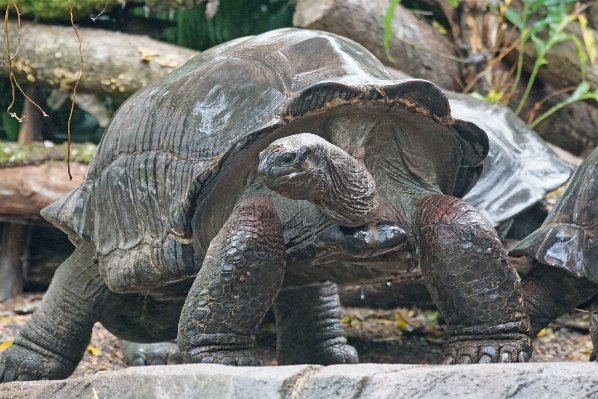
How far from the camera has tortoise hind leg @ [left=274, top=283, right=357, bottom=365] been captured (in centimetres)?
492

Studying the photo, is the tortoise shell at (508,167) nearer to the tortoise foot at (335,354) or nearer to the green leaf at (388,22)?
the green leaf at (388,22)

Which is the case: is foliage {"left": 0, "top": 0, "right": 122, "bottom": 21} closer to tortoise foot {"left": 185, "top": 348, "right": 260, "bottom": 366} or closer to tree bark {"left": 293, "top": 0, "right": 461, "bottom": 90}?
tree bark {"left": 293, "top": 0, "right": 461, "bottom": 90}

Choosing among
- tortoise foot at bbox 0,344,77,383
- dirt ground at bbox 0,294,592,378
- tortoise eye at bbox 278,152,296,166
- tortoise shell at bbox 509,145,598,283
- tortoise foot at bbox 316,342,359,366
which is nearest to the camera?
tortoise eye at bbox 278,152,296,166

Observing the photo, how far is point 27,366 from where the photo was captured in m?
4.64

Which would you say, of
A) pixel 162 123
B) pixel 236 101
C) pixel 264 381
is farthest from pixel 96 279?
pixel 264 381

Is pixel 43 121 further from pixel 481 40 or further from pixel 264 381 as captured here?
pixel 264 381

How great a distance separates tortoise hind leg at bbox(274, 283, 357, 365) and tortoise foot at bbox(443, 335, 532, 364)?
57.4 inches

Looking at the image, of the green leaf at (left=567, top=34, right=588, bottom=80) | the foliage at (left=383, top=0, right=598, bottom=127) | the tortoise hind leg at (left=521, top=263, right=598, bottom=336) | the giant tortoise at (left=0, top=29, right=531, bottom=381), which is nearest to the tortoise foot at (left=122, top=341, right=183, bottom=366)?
the giant tortoise at (left=0, top=29, right=531, bottom=381)

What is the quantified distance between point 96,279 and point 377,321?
263cm

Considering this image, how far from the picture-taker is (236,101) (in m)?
3.90

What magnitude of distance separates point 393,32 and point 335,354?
12.1 feet

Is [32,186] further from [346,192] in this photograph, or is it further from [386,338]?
[346,192]

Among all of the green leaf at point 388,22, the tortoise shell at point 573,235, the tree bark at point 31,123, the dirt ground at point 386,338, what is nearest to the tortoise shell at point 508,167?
the green leaf at point 388,22

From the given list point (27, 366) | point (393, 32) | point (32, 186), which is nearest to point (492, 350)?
point (27, 366)
